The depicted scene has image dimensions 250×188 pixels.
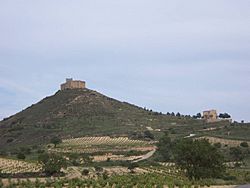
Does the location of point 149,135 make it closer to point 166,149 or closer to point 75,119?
point 75,119

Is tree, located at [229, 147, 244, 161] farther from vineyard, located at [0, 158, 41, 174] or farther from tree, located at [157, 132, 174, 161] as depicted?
vineyard, located at [0, 158, 41, 174]

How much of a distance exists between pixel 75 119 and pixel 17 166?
2273 inches

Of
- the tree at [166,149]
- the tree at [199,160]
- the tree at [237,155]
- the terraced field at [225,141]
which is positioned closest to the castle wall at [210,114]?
the terraced field at [225,141]

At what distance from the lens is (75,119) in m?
117

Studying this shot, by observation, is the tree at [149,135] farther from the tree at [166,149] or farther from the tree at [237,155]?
the tree at [237,155]

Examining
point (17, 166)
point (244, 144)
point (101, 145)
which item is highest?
point (101, 145)

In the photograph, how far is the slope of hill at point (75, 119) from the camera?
108 m

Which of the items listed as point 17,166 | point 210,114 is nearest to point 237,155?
point 17,166

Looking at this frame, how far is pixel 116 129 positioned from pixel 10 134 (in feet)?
82.5

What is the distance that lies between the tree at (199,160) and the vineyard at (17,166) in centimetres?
1863

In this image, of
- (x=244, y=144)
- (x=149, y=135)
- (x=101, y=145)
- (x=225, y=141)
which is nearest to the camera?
(x=244, y=144)

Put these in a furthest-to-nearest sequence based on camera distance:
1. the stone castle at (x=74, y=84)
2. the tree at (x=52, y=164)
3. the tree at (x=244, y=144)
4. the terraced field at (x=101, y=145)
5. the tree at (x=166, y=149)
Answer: the stone castle at (x=74, y=84) < the terraced field at (x=101, y=145) < the tree at (x=244, y=144) < the tree at (x=166, y=149) < the tree at (x=52, y=164)

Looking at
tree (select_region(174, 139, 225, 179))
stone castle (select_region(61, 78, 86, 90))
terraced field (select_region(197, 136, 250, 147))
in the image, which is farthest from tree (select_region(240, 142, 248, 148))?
stone castle (select_region(61, 78, 86, 90))

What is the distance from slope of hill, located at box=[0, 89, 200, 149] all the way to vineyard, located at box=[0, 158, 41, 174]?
127ft
